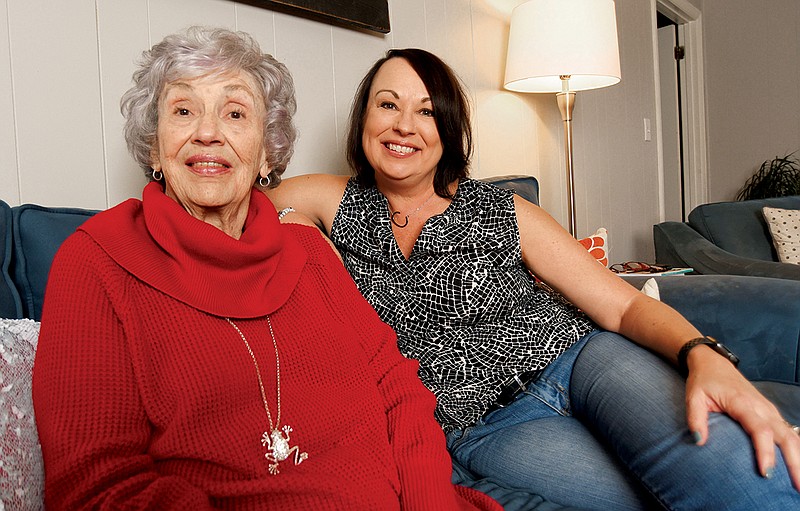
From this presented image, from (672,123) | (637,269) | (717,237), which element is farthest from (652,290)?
(672,123)

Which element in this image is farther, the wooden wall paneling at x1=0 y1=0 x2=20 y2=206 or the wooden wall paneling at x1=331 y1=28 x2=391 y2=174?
the wooden wall paneling at x1=331 y1=28 x2=391 y2=174

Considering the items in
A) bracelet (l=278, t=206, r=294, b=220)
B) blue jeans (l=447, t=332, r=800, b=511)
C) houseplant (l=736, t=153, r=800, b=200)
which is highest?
houseplant (l=736, t=153, r=800, b=200)

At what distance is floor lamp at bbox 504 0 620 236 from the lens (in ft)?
8.07

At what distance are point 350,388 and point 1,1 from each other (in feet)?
3.13

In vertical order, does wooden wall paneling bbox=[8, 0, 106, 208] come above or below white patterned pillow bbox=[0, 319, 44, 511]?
above

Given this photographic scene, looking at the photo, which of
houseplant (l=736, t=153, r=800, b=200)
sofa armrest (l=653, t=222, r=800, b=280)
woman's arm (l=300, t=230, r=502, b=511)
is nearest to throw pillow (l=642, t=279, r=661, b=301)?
woman's arm (l=300, t=230, r=502, b=511)

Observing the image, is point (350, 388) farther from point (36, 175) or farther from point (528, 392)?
point (36, 175)

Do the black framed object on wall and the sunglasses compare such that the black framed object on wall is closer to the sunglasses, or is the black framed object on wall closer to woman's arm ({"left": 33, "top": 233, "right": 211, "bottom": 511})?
woman's arm ({"left": 33, "top": 233, "right": 211, "bottom": 511})

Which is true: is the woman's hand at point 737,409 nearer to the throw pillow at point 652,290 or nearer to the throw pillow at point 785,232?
the throw pillow at point 652,290

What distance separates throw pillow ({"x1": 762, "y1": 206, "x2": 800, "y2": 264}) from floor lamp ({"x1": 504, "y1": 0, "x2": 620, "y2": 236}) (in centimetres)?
108

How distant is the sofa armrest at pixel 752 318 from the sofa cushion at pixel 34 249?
1418 millimetres

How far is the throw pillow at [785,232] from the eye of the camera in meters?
2.93

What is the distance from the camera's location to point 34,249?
1.02 meters

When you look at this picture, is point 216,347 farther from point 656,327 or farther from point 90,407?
point 656,327
